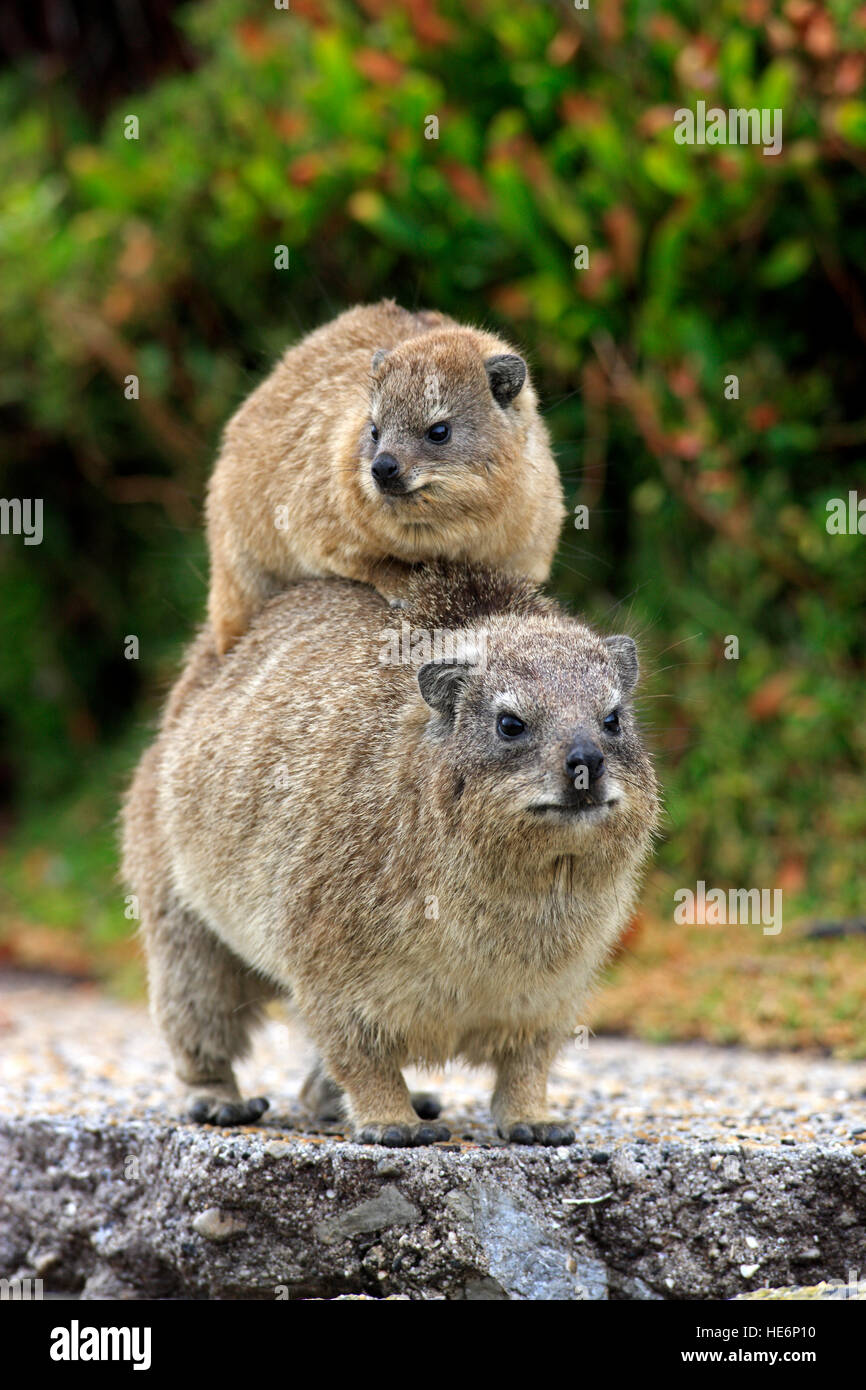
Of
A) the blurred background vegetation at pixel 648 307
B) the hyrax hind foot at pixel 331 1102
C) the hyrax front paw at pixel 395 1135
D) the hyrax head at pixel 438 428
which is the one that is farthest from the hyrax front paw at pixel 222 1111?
the blurred background vegetation at pixel 648 307

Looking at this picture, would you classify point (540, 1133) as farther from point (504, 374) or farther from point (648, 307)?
point (648, 307)

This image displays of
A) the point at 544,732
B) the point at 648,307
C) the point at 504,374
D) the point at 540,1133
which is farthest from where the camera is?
the point at 648,307

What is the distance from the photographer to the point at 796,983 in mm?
9695

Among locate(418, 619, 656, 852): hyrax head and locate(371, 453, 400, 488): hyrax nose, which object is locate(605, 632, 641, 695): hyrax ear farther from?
locate(371, 453, 400, 488): hyrax nose

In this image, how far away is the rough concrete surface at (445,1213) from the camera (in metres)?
5.71

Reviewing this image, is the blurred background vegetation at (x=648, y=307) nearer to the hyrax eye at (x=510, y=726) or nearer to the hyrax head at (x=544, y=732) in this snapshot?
the hyrax head at (x=544, y=732)

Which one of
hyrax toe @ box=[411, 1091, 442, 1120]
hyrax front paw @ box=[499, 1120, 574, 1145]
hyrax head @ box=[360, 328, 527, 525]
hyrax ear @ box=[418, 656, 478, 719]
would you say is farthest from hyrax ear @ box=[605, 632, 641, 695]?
hyrax toe @ box=[411, 1091, 442, 1120]

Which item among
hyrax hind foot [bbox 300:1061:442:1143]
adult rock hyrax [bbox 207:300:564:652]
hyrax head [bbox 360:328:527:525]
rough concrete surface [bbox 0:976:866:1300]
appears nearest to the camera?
rough concrete surface [bbox 0:976:866:1300]

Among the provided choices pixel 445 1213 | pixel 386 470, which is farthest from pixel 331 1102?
pixel 386 470

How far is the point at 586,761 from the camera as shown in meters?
5.20

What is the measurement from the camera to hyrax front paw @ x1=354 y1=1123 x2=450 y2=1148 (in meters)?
5.89

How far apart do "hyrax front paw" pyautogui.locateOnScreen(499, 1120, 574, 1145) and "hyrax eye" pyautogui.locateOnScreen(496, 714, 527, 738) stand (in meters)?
1.65

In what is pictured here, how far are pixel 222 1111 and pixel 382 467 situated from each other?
2.74 metres
